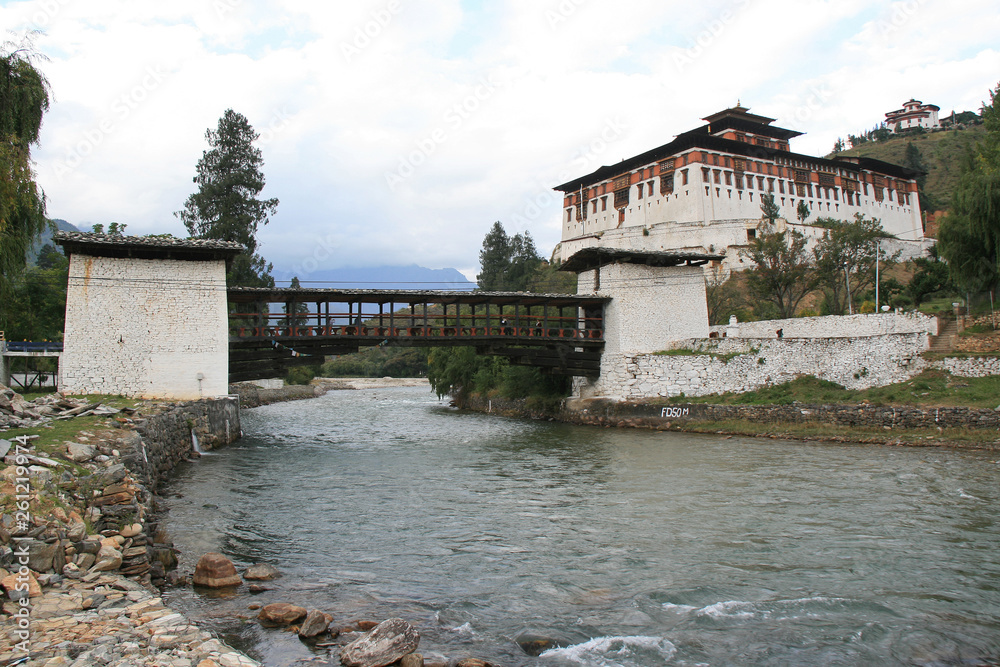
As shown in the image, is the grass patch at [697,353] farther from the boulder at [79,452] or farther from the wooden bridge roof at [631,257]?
the boulder at [79,452]

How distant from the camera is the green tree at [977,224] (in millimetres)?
22078

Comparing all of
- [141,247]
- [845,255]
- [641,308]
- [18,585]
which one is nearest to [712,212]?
[845,255]

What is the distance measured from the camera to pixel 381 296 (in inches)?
1025

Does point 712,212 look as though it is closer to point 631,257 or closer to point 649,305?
point 649,305

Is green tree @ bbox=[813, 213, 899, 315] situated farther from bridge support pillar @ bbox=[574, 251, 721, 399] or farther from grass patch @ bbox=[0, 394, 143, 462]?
grass patch @ bbox=[0, 394, 143, 462]

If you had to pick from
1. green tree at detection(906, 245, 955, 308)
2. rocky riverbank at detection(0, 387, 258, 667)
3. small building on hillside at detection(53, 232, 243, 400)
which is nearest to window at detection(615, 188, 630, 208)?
green tree at detection(906, 245, 955, 308)

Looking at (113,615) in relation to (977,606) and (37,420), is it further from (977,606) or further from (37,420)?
(977,606)

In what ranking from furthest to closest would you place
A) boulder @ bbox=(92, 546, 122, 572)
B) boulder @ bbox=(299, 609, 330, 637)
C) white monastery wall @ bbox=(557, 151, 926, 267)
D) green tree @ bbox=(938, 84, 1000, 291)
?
white monastery wall @ bbox=(557, 151, 926, 267)
green tree @ bbox=(938, 84, 1000, 291)
boulder @ bbox=(92, 546, 122, 572)
boulder @ bbox=(299, 609, 330, 637)

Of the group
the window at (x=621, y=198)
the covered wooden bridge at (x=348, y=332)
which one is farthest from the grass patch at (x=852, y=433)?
the window at (x=621, y=198)

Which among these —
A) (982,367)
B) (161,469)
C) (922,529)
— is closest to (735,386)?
(982,367)

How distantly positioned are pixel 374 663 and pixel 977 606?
6667mm

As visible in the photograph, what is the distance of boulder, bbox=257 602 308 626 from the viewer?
6746mm

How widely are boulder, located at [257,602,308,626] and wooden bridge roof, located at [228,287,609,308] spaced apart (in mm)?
17959

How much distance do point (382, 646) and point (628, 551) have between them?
178 inches
